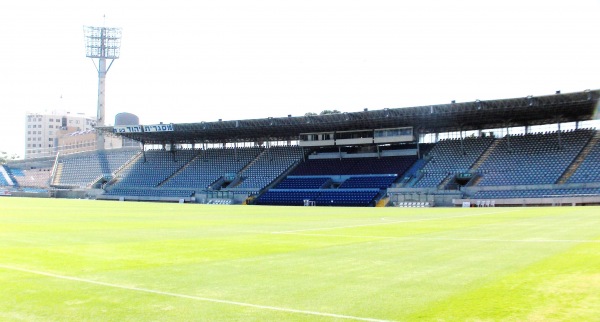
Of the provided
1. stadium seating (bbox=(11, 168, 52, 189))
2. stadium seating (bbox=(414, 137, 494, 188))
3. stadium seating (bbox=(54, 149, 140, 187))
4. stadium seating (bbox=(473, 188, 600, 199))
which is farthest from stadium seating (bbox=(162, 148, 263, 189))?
stadium seating (bbox=(473, 188, 600, 199))

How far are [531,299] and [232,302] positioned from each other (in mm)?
4592

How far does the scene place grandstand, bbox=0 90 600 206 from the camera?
2253 inches

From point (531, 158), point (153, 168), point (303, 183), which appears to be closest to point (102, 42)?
point (153, 168)

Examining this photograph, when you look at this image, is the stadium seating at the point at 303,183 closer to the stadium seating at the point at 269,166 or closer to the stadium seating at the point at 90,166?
the stadium seating at the point at 269,166

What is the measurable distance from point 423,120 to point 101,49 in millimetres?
67953

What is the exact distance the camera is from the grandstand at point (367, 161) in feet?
188

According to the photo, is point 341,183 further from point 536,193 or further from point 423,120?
point 536,193

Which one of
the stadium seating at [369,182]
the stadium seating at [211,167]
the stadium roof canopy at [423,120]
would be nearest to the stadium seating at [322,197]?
the stadium seating at [369,182]

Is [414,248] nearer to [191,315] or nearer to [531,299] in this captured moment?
[531,299]

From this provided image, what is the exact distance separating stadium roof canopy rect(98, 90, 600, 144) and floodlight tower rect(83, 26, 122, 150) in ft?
60.2

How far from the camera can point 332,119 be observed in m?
69.4

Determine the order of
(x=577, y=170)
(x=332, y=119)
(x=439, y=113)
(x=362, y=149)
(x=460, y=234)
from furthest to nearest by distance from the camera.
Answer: (x=362, y=149) → (x=332, y=119) → (x=439, y=113) → (x=577, y=170) → (x=460, y=234)

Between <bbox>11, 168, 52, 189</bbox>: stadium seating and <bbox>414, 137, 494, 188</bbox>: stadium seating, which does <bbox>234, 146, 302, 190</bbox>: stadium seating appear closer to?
<bbox>414, 137, 494, 188</bbox>: stadium seating

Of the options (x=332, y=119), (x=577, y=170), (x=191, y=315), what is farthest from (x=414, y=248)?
(x=332, y=119)
